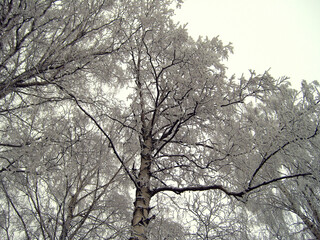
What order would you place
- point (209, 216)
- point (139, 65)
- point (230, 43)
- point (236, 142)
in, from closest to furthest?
point (236, 142)
point (230, 43)
point (209, 216)
point (139, 65)

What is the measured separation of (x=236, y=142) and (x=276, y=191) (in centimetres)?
529

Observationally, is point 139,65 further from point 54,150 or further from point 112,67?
point 54,150

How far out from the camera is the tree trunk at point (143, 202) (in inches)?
110

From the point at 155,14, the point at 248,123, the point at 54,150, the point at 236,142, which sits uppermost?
the point at 155,14

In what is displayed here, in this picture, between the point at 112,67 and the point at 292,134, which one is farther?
the point at 112,67

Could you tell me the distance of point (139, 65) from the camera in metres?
4.45

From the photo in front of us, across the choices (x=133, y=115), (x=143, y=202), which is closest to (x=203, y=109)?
(x=133, y=115)

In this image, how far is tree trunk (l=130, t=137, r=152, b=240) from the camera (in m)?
2.79

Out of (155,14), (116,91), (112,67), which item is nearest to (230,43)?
(155,14)

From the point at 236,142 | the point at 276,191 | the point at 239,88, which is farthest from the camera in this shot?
the point at 276,191

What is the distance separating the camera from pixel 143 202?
122 inches

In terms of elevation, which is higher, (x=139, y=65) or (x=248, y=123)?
(x=139, y=65)

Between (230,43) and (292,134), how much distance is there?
204 centimetres

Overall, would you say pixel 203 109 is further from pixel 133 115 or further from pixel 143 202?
pixel 143 202
